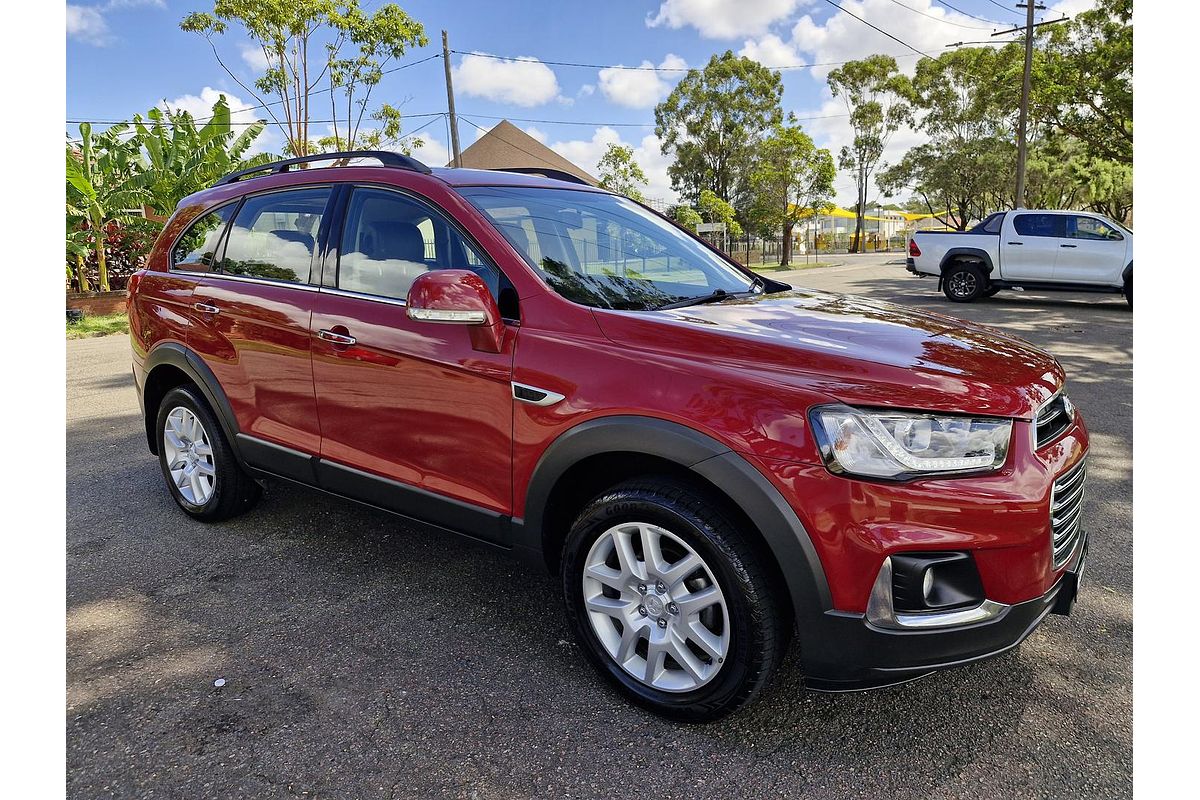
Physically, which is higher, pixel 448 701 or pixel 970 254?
pixel 970 254

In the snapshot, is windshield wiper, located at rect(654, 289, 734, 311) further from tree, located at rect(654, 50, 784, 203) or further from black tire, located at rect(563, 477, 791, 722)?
tree, located at rect(654, 50, 784, 203)

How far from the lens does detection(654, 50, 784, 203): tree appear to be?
48625 mm

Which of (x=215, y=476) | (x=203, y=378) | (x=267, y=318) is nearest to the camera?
(x=267, y=318)

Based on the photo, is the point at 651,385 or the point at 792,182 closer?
the point at 651,385

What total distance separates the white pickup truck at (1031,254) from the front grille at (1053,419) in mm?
12562

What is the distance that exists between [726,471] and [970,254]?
45.8 feet

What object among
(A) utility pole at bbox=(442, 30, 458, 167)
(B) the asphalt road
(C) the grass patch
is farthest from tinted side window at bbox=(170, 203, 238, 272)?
(A) utility pole at bbox=(442, 30, 458, 167)

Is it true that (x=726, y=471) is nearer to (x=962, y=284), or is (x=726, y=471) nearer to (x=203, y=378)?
(x=203, y=378)

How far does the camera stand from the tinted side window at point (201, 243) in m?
3.96

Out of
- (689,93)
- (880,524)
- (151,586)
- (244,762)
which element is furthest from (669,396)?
(689,93)

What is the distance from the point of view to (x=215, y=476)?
13.0 ft

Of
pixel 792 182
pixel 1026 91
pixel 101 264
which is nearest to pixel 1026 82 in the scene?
pixel 1026 91

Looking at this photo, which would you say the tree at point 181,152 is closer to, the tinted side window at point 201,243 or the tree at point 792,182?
the tinted side window at point 201,243

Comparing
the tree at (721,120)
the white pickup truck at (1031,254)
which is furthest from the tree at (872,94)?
the white pickup truck at (1031,254)
